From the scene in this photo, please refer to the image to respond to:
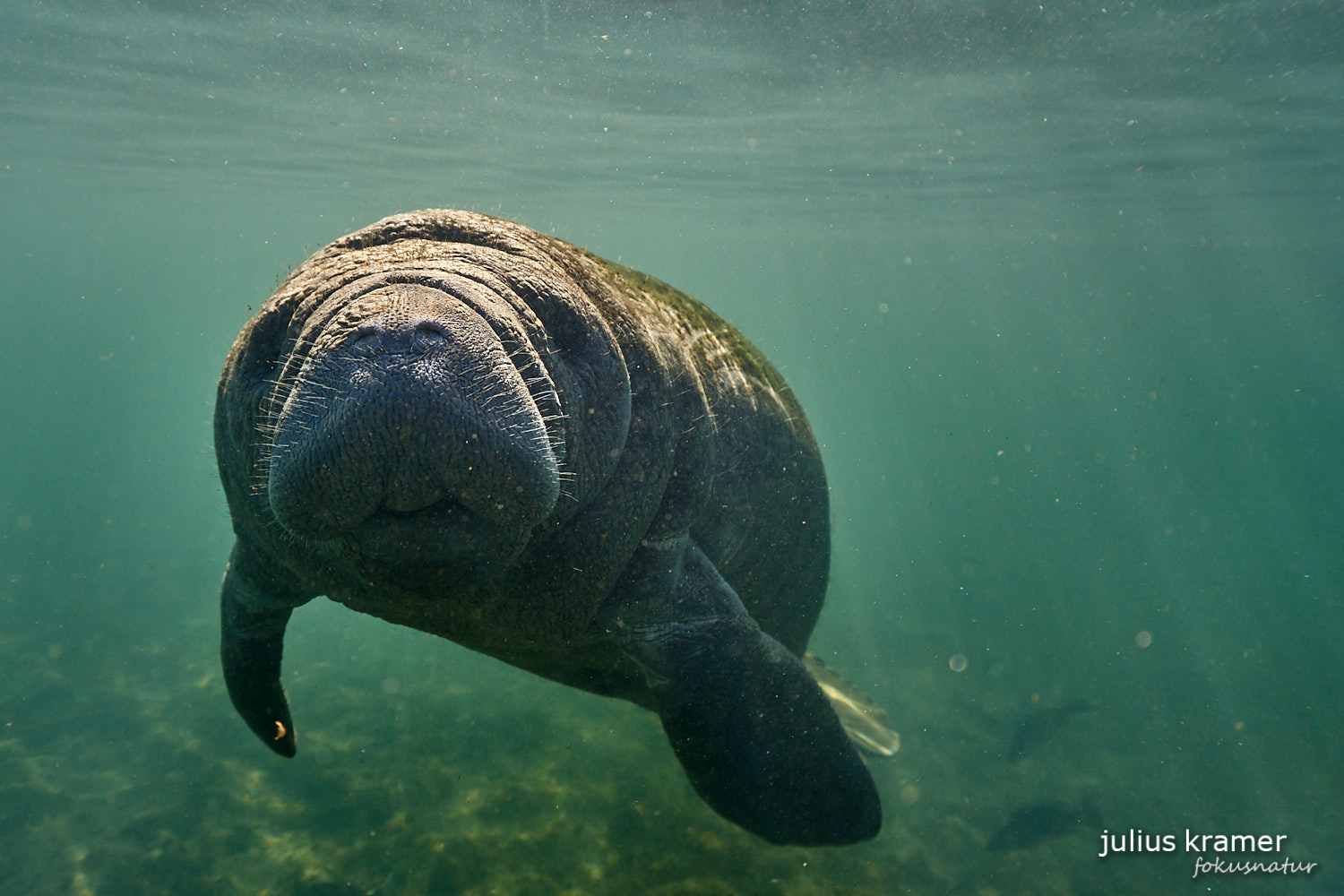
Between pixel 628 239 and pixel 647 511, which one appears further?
pixel 628 239

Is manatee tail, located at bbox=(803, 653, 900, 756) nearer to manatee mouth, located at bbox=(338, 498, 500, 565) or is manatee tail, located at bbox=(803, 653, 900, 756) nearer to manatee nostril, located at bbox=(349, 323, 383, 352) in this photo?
manatee mouth, located at bbox=(338, 498, 500, 565)

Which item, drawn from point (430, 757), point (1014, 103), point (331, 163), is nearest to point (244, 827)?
point (430, 757)

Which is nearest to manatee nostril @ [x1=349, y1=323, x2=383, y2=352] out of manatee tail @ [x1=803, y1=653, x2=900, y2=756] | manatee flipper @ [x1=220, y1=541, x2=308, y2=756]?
manatee flipper @ [x1=220, y1=541, x2=308, y2=756]

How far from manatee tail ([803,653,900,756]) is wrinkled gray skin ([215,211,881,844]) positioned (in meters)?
2.46

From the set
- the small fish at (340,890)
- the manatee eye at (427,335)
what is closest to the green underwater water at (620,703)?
the small fish at (340,890)

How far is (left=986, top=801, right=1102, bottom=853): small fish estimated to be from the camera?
7.91 m

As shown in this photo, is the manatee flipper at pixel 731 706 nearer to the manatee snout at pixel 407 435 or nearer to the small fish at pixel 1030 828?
the manatee snout at pixel 407 435

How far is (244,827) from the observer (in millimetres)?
6969

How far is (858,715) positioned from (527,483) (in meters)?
4.82

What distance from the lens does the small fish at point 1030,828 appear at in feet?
26.0

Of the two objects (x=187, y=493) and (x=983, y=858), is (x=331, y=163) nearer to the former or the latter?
(x=983, y=858)

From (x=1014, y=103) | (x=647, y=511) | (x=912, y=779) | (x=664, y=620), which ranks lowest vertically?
(x=912, y=779)

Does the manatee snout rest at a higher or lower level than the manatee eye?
lower

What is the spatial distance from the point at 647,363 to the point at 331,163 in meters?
25.1
